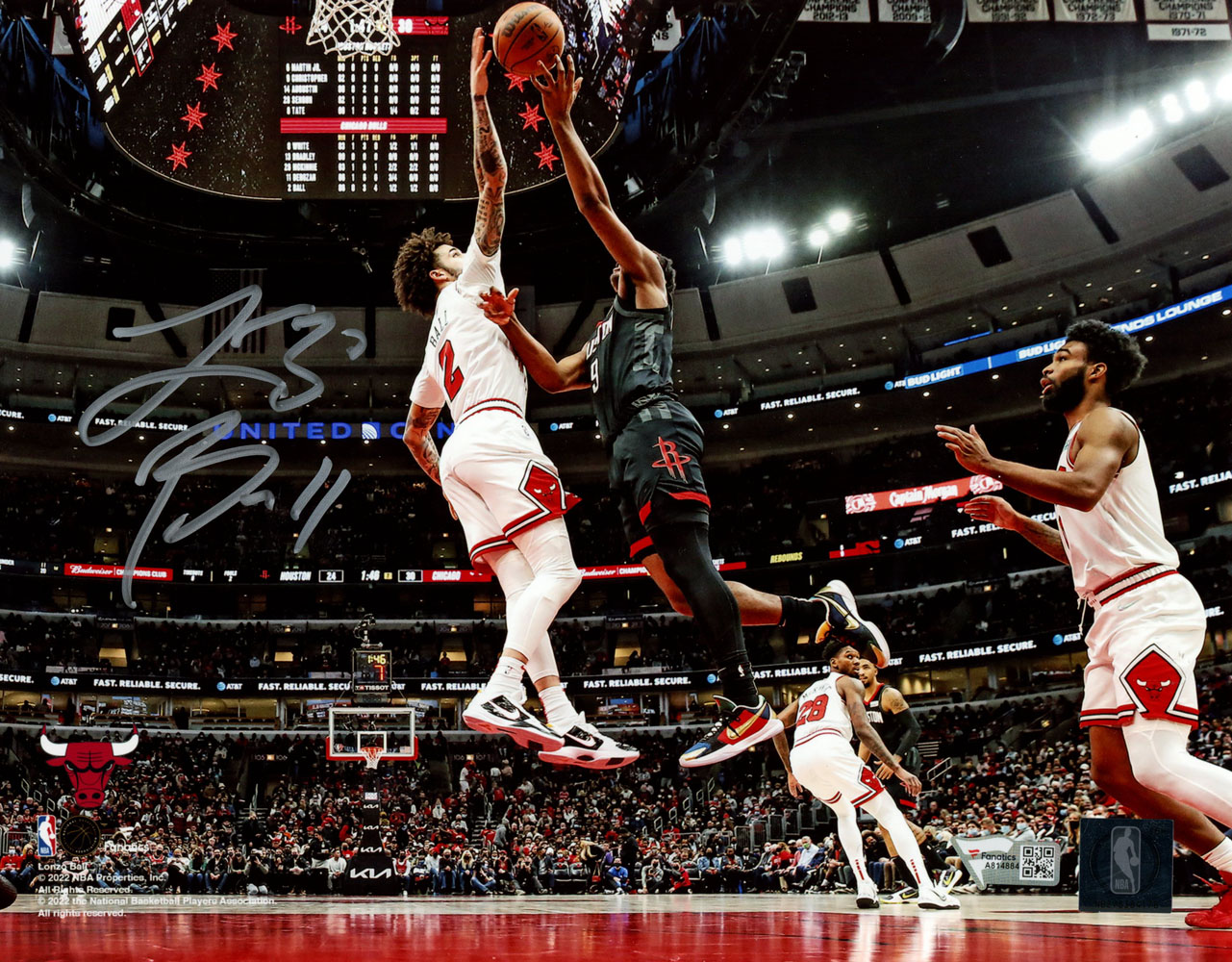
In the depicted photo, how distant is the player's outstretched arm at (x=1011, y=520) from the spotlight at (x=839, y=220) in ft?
93.9

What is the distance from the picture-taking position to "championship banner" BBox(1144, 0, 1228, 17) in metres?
23.1

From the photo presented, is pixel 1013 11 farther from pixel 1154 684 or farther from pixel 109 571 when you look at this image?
pixel 109 571

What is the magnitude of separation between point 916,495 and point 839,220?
9.72 metres

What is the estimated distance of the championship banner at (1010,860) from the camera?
54.7 feet

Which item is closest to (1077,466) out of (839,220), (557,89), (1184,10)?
(557,89)

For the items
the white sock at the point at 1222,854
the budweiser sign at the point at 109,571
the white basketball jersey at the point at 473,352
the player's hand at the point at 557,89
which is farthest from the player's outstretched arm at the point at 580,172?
the budweiser sign at the point at 109,571

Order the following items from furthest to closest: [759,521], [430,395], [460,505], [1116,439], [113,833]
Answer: [759,521], [113,833], [430,395], [460,505], [1116,439]

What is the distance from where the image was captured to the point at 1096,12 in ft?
74.2

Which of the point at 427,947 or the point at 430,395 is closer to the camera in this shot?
the point at 427,947

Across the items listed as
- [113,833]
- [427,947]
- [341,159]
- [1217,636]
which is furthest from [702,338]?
[427,947]

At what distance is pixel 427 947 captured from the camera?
3590 millimetres

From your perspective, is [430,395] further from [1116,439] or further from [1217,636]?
[1217,636]

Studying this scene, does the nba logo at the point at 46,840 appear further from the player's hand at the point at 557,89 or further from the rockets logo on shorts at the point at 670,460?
the player's hand at the point at 557,89

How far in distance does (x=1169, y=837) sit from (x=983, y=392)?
1295 inches
